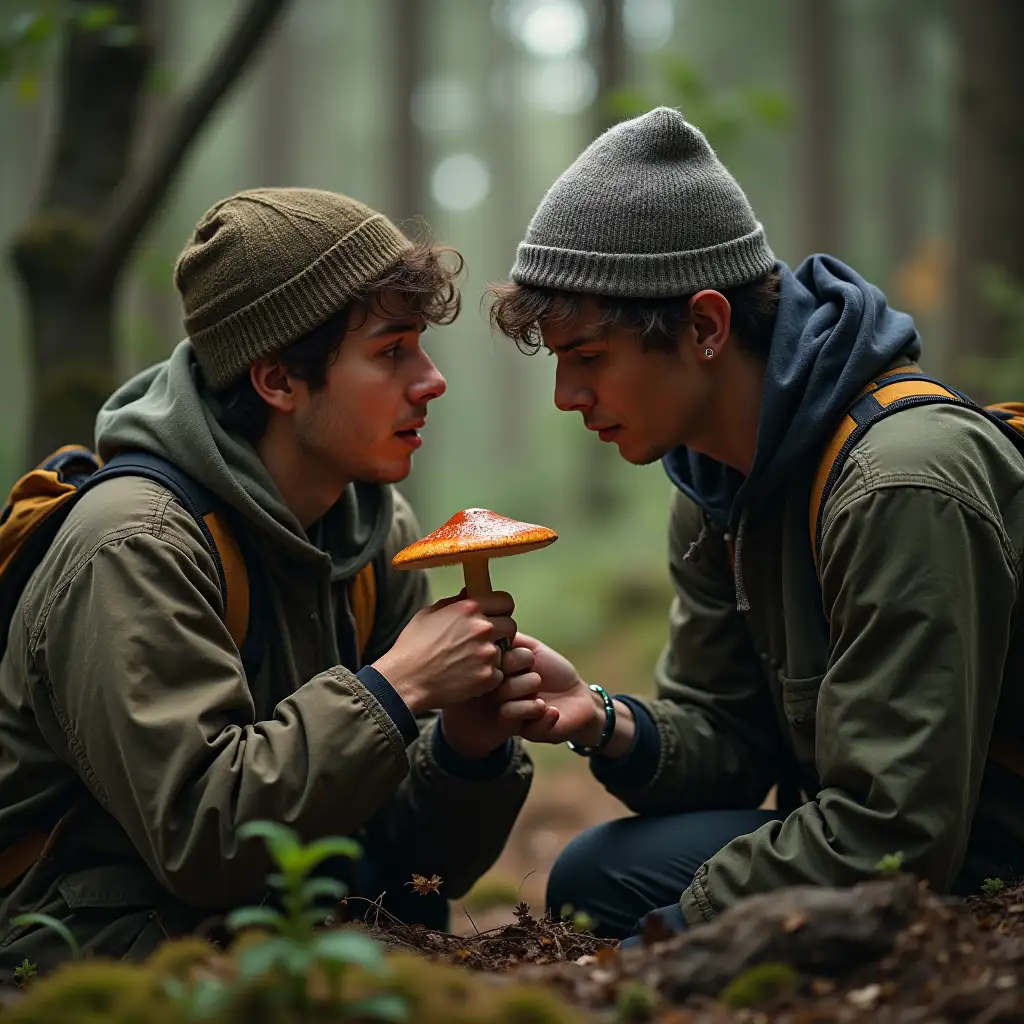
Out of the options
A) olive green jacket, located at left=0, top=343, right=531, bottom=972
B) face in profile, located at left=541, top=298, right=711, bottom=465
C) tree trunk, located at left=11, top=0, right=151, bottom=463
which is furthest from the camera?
tree trunk, located at left=11, top=0, right=151, bottom=463

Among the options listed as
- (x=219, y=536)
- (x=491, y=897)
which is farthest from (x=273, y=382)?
(x=491, y=897)

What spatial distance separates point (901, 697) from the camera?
2.95m

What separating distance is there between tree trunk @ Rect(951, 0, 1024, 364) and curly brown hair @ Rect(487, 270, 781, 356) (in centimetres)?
554

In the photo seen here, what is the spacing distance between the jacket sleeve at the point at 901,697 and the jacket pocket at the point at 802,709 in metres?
0.38

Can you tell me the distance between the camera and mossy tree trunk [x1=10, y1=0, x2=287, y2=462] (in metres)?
5.16

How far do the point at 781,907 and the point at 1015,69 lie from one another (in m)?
7.99

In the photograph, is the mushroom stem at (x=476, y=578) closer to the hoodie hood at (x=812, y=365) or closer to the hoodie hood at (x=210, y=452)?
the hoodie hood at (x=210, y=452)

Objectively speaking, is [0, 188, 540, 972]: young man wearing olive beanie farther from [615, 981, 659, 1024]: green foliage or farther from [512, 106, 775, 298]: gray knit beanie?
[615, 981, 659, 1024]: green foliage

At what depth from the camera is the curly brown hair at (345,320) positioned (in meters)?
3.77

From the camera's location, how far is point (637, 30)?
21.0 metres

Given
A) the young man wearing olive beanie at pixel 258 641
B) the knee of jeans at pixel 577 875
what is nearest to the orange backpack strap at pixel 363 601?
the young man wearing olive beanie at pixel 258 641

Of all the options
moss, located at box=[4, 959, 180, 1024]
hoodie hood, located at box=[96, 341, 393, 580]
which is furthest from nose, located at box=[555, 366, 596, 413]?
moss, located at box=[4, 959, 180, 1024]

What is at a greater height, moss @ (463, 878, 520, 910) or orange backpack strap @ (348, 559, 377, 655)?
orange backpack strap @ (348, 559, 377, 655)

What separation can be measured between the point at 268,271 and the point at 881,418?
1997 millimetres
